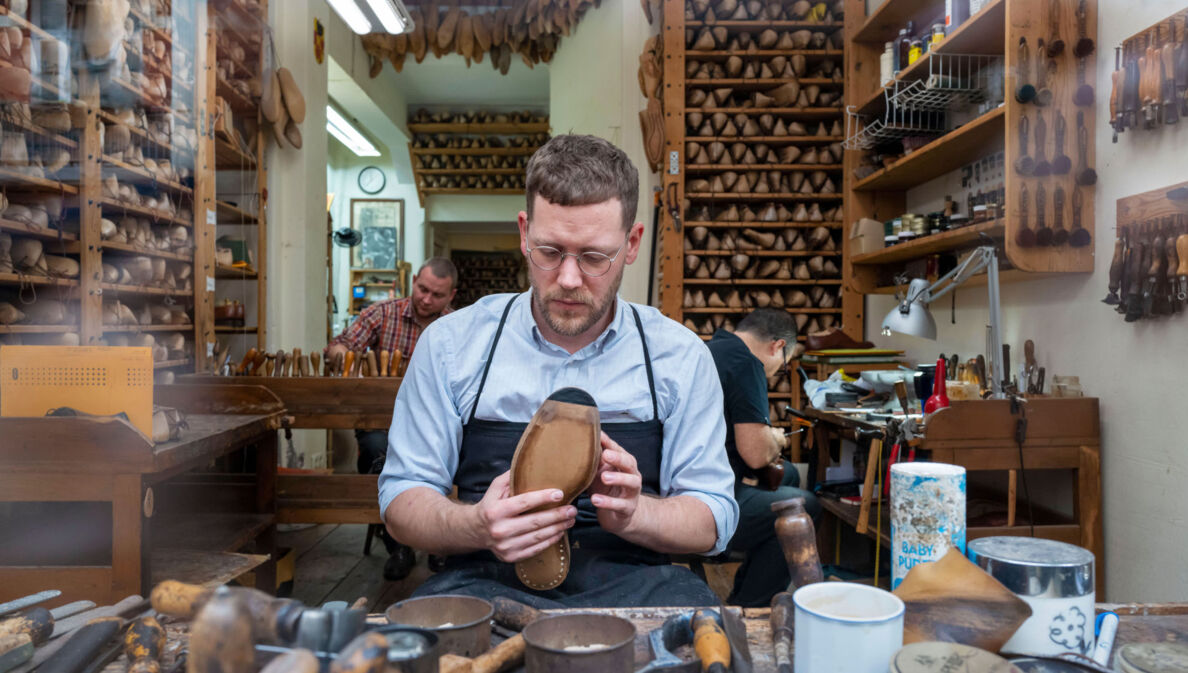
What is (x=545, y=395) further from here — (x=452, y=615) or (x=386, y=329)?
(x=386, y=329)

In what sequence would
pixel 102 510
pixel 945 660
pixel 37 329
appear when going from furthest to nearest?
pixel 37 329 < pixel 102 510 < pixel 945 660

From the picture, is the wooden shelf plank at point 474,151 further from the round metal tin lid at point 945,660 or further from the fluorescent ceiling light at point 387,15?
the round metal tin lid at point 945,660

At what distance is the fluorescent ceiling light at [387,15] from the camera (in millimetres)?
4680

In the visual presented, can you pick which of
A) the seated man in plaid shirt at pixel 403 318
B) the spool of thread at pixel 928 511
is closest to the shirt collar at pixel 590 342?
the spool of thread at pixel 928 511

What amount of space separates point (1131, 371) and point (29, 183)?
391cm

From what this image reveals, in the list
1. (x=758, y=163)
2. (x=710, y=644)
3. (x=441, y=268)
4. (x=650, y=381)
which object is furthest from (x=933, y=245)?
(x=710, y=644)

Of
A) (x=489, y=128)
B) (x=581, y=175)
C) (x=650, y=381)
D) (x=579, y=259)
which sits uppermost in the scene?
(x=489, y=128)

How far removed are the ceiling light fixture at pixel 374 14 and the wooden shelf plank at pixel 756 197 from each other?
222cm

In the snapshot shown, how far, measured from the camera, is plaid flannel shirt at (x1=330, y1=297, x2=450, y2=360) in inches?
182

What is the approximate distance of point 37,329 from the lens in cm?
286

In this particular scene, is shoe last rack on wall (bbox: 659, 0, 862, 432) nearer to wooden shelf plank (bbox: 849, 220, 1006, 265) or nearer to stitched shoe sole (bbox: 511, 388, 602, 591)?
wooden shelf plank (bbox: 849, 220, 1006, 265)

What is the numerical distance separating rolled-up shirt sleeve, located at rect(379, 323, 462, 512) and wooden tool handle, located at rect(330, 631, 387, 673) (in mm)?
955

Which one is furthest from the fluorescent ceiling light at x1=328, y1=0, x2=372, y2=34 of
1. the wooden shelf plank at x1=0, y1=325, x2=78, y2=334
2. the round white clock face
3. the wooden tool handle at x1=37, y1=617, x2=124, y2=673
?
the round white clock face

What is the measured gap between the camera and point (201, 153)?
4262mm
